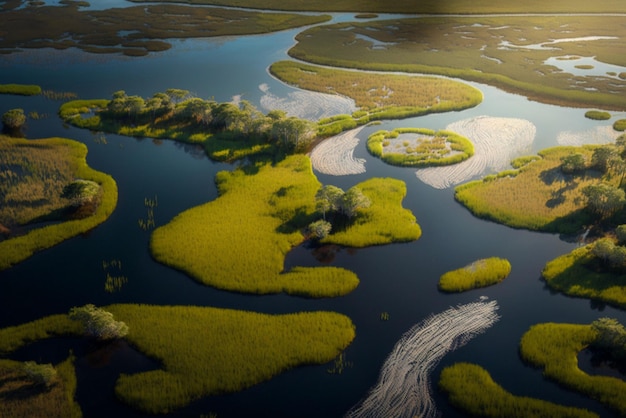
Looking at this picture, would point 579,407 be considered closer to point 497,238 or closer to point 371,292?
point 371,292

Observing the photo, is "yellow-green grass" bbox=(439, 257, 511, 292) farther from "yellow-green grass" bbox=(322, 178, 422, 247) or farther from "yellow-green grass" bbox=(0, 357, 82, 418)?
"yellow-green grass" bbox=(0, 357, 82, 418)

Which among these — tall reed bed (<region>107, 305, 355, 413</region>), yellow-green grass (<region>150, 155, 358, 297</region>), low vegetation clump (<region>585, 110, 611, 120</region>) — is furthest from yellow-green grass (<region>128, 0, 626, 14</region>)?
tall reed bed (<region>107, 305, 355, 413</region>)

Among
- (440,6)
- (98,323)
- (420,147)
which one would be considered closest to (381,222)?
(420,147)

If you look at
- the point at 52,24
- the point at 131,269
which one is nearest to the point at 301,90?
the point at 131,269

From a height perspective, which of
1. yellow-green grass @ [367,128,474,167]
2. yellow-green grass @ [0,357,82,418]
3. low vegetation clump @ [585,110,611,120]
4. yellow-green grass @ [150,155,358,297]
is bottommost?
yellow-green grass @ [0,357,82,418]

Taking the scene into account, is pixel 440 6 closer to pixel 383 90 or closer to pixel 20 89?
pixel 383 90

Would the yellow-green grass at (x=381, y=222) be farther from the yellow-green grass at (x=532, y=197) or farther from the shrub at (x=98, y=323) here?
the shrub at (x=98, y=323)
